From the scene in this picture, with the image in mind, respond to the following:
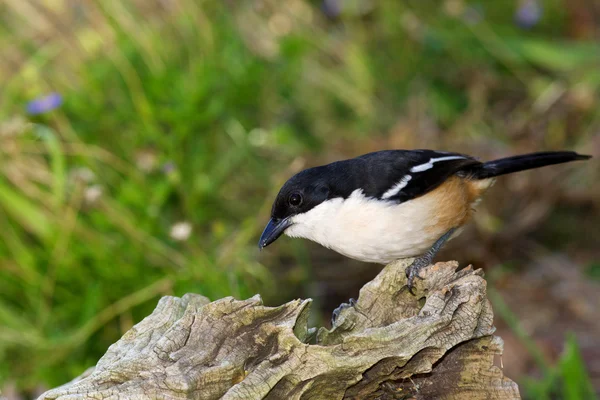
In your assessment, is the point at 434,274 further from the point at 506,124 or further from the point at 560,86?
the point at 560,86

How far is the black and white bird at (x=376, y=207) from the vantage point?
3180mm

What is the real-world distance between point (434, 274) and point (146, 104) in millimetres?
2709

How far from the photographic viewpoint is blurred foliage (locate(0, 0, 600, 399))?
173 inches

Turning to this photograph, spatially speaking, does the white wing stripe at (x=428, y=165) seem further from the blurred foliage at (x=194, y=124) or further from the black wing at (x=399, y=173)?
the blurred foliage at (x=194, y=124)

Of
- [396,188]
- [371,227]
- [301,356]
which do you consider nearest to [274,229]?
[371,227]

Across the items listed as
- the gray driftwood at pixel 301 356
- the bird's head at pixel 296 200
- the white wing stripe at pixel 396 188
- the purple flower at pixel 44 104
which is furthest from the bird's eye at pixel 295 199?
the purple flower at pixel 44 104

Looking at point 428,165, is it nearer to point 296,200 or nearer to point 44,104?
point 296,200

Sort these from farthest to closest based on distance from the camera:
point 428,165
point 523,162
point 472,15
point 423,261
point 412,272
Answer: point 472,15
point 523,162
point 428,165
point 423,261
point 412,272

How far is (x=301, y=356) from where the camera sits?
2.38m

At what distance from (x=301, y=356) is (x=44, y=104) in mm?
2943

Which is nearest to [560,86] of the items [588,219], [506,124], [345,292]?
[506,124]

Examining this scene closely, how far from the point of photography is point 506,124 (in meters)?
6.30

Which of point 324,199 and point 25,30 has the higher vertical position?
point 25,30

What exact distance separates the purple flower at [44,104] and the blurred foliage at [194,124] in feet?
0.15
